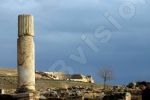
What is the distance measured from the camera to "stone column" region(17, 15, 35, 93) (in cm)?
2478

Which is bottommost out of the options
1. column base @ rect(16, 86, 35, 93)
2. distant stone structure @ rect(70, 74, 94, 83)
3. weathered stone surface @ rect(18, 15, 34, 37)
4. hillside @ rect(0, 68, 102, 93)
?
Answer: column base @ rect(16, 86, 35, 93)

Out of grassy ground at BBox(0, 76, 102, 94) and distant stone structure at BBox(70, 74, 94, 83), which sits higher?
distant stone structure at BBox(70, 74, 94, 83)

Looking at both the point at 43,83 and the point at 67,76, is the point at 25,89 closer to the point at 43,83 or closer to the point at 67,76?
the point at 43,83

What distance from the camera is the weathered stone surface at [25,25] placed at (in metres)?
25.0

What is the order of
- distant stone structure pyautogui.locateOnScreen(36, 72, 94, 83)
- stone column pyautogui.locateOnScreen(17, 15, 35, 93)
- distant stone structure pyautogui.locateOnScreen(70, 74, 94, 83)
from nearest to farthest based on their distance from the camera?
stone column pyautogui.locateOnScreen(17, 15, 35, 93)
distant stone structure pyautogui.locateOnScreen(36, 72, 94, 83)
distant stone structure pyautogui.locateOnScreen(70, 74, 94, 83)

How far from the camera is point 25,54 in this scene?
24.9m

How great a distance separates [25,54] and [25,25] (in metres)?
1.42

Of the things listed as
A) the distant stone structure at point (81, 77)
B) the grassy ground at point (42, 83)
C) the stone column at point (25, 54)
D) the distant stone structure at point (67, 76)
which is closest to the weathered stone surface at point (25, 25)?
the stone column at point (25, 54)

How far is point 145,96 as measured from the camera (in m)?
21.7

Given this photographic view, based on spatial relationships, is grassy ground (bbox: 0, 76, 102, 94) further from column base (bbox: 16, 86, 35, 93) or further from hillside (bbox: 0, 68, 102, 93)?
column base (bbox: 16, 86, 35, 93)

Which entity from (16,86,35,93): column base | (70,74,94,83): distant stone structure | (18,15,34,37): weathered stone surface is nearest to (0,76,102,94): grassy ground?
(70,74,94,83): distant stone structure

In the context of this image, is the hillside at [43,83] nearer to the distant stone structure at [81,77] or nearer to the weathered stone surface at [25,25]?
the distant stone structure at [81,77]

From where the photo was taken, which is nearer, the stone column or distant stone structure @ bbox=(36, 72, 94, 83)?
the stone column

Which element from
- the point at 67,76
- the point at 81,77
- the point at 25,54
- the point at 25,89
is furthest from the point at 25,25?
the point at 67,76
